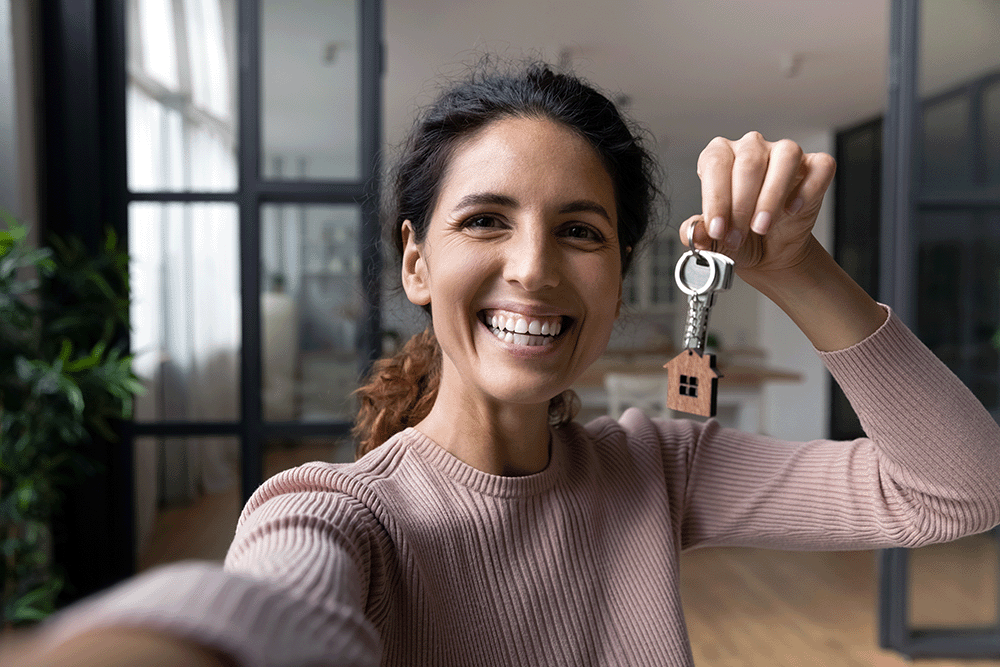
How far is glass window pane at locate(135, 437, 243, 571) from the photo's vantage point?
239cm

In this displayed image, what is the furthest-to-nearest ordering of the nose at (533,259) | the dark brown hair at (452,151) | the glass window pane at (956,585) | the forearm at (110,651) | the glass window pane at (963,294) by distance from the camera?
Answer: the glass window pane at (956,585), the glass window pane at (963,294), the dark brown hair at (452,151), the nose at (533,259), the forearm at (110,651)

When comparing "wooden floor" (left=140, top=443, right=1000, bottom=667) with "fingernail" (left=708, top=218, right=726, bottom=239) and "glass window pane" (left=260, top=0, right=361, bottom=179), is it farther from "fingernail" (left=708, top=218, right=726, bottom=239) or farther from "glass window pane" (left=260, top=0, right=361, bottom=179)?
"fingernail" (left=708, top=218, right=726, bottom=239)

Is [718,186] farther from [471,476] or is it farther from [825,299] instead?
[471,476]

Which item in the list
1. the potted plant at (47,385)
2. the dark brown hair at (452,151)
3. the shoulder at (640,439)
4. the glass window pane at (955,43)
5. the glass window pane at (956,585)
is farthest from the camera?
the glass window pane at (956,585)

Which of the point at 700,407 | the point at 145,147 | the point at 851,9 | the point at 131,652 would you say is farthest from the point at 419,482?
the point at 851,9

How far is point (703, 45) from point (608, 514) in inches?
166

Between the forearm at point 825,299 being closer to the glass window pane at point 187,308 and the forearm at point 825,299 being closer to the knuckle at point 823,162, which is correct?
the knuckle at point 823,162

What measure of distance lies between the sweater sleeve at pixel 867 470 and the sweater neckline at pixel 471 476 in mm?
248

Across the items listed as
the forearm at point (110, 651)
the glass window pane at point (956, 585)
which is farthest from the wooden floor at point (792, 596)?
the forearm at point (110, 651)

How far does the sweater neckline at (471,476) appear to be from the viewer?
84cm

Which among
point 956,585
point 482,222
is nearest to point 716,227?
point 482,222

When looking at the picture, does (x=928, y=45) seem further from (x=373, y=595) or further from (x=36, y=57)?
(x=36, y=57)

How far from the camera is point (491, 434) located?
34.8 inches

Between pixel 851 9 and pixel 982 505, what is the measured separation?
3920 mm
